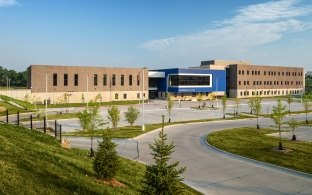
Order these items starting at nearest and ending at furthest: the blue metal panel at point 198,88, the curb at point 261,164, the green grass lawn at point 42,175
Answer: the green grass lawn at point 42,175 < the curb at point 261,164 < the blue metal panel at point 198,88

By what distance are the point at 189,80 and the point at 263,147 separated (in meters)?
79.2

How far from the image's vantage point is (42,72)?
86.1m

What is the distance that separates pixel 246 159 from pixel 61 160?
17.1m

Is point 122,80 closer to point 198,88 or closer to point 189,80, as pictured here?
point 189,80

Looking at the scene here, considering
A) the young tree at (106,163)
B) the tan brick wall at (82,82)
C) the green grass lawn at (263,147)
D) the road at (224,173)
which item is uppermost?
the tan brick wall at (82,82)

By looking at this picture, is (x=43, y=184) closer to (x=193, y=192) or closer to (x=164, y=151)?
(x=164, y=151)

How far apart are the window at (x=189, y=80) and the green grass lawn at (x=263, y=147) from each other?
216ft

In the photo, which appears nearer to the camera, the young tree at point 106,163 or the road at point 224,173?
the young tree at point 106,163

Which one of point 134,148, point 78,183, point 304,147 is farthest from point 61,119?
point 78,183

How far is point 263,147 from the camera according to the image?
33312mm

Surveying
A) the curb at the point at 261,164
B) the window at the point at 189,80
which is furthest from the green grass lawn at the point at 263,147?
the window at the point at 189,80

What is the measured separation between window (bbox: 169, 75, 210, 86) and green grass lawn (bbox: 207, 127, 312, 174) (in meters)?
65.8

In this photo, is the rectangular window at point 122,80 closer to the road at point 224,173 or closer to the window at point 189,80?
the window at point 189,80

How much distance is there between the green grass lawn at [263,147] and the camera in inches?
1085
